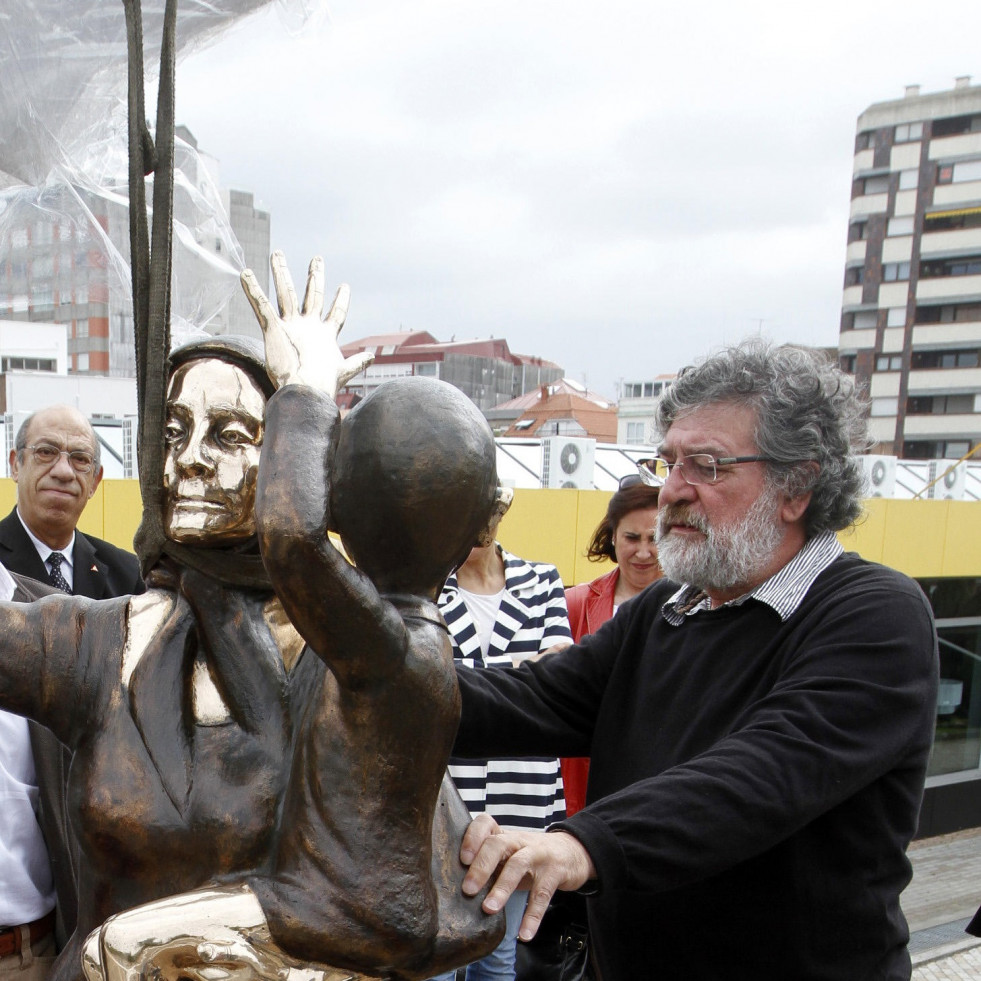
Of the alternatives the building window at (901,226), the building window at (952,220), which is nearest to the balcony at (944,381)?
the building window at (952,220)

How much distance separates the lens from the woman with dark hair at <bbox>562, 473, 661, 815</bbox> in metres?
3.31

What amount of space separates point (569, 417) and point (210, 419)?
102 ft

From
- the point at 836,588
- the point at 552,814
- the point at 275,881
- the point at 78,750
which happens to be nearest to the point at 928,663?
the point at 836,588

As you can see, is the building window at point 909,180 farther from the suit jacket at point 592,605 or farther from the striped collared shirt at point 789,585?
the striped collared shirt at point 789,585

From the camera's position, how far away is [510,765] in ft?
10.5

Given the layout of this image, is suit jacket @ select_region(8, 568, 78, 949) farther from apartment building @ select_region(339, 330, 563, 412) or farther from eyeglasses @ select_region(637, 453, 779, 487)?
apartment building @ select_region(339, 330, 563, 412)

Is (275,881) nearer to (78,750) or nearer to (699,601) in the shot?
(78,750)

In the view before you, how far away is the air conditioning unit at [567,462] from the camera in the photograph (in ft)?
22.9

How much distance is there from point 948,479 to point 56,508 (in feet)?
30.0

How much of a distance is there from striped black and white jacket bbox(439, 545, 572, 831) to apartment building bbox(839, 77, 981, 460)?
139 feet

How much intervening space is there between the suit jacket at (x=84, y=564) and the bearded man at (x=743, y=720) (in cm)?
171

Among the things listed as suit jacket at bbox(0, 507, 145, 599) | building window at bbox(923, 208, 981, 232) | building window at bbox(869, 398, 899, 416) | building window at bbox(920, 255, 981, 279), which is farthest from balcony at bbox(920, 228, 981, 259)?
suit jacket at bbox(0, 507, 145, 599)

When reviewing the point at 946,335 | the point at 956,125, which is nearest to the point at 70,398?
the point at 946,335

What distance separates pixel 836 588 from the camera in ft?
6.32
